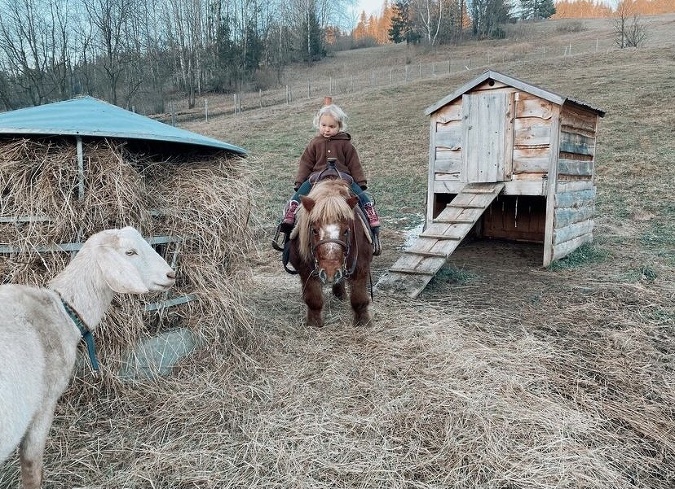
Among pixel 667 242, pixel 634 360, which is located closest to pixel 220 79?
pixel 667 242

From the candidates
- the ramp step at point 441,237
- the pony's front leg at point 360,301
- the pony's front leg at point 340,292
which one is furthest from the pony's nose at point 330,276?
the ramp step at point 441,237

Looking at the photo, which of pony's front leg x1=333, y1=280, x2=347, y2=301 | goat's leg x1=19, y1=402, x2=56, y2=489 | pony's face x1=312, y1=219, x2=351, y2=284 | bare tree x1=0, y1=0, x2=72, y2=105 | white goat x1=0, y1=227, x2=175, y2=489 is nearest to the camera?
white goat x1=0, y1=227, x2=175, y2=489

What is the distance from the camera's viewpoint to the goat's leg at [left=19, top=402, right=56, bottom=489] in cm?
203

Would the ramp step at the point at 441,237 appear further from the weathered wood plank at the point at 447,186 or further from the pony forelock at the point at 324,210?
the pony forelock at the point at 324,210

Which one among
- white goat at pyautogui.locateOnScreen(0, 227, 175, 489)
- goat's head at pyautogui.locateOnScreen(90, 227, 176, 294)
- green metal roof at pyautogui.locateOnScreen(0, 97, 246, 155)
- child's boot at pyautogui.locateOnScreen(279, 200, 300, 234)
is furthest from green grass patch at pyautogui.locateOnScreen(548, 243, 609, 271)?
white goat at pyautogui.locateOnScreen(0, 227, 175, 489)

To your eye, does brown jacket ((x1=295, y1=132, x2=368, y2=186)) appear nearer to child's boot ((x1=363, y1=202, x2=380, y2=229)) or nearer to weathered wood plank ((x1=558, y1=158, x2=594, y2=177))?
child's boot ((x1=363, y1=202, x2=380, y2=229))

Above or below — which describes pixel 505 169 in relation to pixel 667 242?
above

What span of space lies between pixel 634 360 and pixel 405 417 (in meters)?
2.16

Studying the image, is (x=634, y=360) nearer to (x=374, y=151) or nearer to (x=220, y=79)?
(x=374, y=151)

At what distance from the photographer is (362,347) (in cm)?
416

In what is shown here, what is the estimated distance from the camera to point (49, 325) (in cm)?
213

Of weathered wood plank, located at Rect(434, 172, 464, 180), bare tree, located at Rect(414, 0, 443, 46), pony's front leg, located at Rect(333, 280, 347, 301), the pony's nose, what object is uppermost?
bare tree, located at Rect(414, 0, 443, 46)

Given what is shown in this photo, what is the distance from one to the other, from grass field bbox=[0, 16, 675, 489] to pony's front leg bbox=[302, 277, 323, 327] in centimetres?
14

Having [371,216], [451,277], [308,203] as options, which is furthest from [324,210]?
[451,277]
